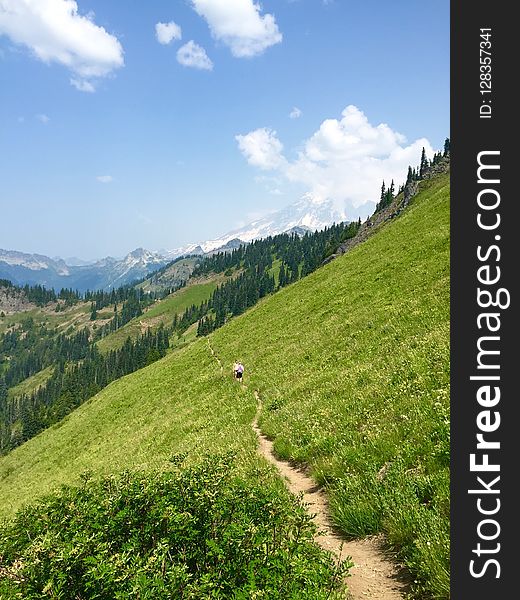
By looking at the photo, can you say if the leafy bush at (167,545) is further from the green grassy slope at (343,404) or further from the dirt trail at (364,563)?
the green grassy slope at (343,404)

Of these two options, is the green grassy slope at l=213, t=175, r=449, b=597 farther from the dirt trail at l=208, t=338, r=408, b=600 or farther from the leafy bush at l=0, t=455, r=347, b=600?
the leafy bush at l=0, t=455, r=347, b=600

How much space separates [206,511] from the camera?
6.14 m

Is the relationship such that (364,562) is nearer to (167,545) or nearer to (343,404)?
(167,545)

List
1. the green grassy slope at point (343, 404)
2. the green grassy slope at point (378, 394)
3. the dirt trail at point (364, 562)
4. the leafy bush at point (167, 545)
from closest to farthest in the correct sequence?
the leafy bush at point (167, 545), the dirt trail at point (364, 562), the green grassy slope at point (378, 394), the green grassy slope at point (343, 404)

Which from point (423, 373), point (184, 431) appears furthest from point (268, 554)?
point (184, 431)

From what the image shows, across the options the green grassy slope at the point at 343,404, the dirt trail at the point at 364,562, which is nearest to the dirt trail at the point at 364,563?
the dirt trail at the point at 364,562

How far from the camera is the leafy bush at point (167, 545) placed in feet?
15.3

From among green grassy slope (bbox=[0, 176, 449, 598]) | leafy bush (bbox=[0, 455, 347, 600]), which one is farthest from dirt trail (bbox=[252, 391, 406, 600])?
leafy bush (bbox=[0, 455, 347, 600])

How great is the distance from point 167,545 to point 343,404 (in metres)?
9.07

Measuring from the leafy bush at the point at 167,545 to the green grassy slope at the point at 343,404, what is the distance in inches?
77.6

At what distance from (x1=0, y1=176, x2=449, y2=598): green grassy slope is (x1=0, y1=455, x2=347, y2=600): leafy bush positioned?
1.97 m

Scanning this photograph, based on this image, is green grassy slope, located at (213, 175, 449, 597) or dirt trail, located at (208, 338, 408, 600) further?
green grassy slope, located at (213, 175, 449, 597)

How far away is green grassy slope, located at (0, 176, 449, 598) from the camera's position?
7637 mm

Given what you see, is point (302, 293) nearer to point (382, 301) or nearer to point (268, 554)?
point (382, 301)
